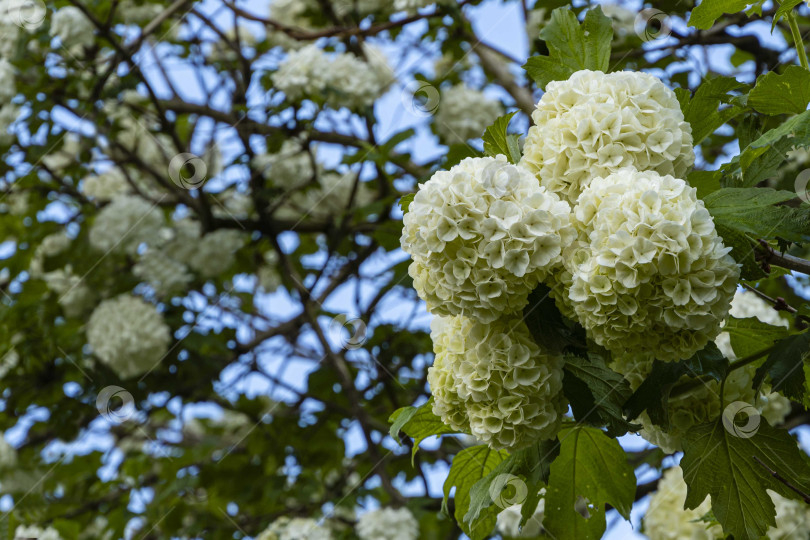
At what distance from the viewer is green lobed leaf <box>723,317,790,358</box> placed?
1.89 metres

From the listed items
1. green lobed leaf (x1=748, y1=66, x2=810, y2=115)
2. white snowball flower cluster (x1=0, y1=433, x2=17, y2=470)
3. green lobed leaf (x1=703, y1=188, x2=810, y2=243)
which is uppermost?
green lobed leaf (x1=748, y1=66, x2=810, y2=115)

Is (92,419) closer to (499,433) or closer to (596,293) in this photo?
(499,433)

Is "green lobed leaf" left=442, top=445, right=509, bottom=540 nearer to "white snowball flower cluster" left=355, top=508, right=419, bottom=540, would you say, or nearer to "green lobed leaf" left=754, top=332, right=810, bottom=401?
"green lobed leaf" left=754, top=332, right=810, bottom=401

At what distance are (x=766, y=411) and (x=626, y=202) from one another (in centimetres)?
129

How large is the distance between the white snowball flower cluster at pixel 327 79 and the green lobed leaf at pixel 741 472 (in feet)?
10.1

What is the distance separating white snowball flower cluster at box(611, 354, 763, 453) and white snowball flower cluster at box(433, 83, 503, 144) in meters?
3.25

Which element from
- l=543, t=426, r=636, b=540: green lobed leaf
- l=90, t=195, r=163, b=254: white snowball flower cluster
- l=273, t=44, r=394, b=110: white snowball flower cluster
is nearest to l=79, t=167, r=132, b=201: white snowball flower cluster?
l=90, t=195, r=163, b=254: white snowball flower cluster

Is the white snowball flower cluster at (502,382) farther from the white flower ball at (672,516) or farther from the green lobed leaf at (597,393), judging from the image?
the white flower ball at (672,516)

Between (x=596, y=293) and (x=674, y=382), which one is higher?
(x=596, y=293)

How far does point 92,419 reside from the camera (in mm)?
4871

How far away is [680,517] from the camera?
9.22 ft

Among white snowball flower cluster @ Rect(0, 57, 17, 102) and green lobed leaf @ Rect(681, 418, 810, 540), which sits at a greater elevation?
white snowball flower cluster @ Rect(0, 57, 17, 102)

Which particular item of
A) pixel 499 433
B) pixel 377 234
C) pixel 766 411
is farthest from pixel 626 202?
pixel 377 234

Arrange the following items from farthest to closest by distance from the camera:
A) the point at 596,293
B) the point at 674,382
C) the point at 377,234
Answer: the point at 377,234 → the point at 674,382 → the point at 596,293
